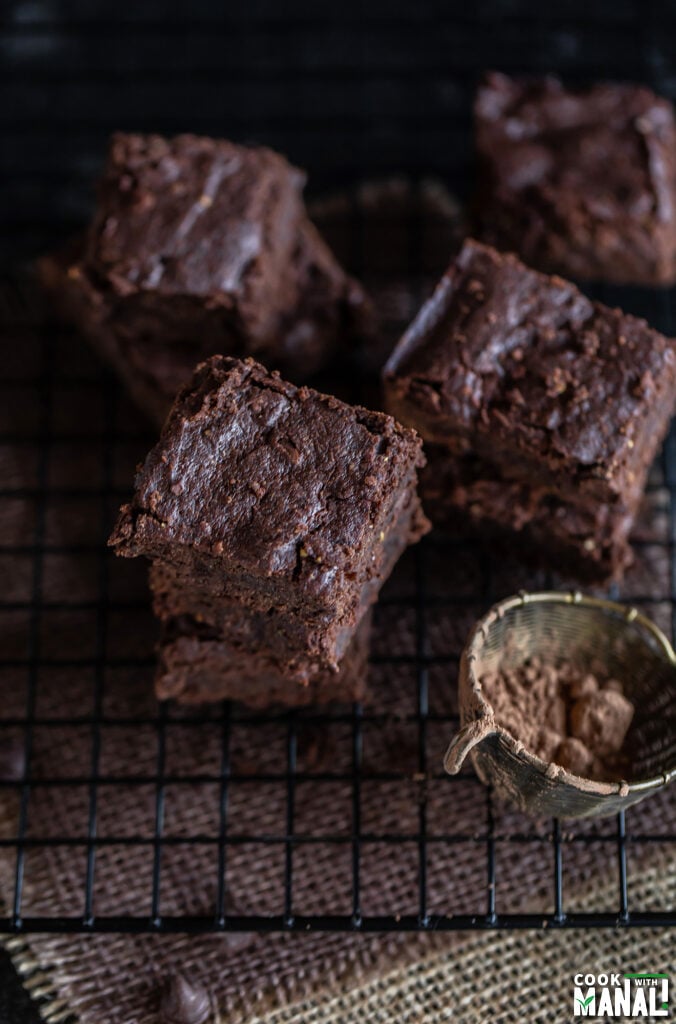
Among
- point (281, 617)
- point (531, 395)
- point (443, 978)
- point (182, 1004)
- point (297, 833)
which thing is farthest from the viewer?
point (297, 833)

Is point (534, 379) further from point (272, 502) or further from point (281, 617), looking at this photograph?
point (281, 617)

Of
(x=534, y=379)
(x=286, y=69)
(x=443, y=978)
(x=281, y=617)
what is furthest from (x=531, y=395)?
(x=286, y=69)

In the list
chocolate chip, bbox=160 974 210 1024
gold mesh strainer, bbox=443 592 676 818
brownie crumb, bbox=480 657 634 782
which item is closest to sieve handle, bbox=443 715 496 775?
gold mesh strainer, bbox=443 592 676 818

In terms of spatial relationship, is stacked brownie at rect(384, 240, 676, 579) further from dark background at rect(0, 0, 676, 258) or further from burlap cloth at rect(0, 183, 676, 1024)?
dark background at rect(0, 0, 676, 258)

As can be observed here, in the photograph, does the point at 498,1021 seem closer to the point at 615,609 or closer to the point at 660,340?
the point at 615,609

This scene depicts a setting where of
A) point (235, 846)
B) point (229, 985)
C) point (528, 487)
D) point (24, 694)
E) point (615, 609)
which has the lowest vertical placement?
point (229, 985)

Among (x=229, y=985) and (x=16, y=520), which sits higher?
(x=16, y=520)

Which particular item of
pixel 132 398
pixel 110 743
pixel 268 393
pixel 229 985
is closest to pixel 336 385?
pixel 132 398
